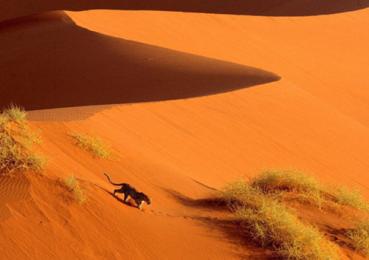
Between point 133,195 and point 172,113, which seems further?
point 172,113

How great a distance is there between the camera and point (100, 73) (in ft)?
47.3

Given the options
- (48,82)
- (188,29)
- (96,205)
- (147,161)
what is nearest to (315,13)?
(188,29)

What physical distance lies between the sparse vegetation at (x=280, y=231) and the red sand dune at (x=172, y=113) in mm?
172

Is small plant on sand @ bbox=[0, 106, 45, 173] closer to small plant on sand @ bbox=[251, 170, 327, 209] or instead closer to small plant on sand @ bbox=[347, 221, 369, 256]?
small plant on sand @ bbox=[251, 170, 327, 209]

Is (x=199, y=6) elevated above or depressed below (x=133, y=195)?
below

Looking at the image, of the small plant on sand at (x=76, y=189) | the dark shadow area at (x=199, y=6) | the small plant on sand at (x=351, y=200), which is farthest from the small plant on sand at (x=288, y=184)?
the dark shadow area at (x=199, y=6)

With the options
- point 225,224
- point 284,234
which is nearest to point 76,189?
point 225,224

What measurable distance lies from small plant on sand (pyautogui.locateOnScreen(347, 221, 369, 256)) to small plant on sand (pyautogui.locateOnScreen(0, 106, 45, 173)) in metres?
2.93

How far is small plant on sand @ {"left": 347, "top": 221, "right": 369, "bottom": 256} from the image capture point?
6.12 metres

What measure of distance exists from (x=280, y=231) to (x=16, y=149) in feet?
7.79

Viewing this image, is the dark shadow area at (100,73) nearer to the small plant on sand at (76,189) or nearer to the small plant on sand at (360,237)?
the small plant on sand at (360,237)

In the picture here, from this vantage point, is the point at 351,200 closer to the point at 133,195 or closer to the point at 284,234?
the point at 284,234

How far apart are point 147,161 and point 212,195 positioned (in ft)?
3.47

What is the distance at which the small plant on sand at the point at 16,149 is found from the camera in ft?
18.6
